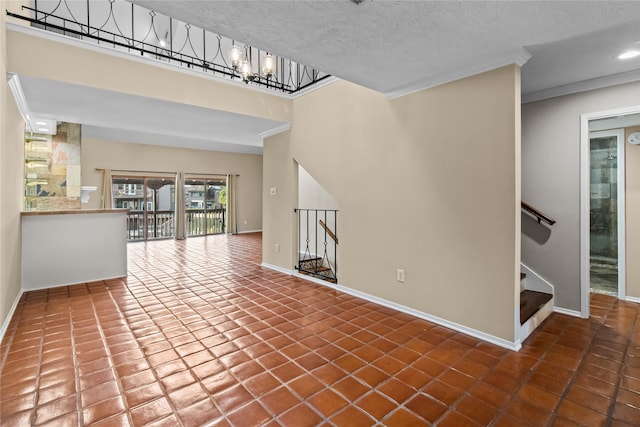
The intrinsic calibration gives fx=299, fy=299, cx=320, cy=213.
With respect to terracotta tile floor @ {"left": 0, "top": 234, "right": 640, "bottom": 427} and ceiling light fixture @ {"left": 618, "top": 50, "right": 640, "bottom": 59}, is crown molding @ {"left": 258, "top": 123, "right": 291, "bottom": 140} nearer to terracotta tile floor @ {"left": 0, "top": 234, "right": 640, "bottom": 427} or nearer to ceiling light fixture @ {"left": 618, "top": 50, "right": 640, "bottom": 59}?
terracotta tile floor @ {"left": 0, "top": 234, "right": 640, "bottom": 427}

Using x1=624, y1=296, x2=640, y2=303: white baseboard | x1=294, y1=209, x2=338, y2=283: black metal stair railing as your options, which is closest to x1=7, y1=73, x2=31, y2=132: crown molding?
x1=294, y1=209, x2=338, y2=283: black metal stair railing

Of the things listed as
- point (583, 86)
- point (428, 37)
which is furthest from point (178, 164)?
point (583, 86)

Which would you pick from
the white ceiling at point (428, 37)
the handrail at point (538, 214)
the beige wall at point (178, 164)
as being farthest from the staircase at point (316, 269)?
the beige wall at point (178, 164)

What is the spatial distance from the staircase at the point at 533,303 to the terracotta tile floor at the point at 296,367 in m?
0.12

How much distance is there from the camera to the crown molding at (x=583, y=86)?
108 inches

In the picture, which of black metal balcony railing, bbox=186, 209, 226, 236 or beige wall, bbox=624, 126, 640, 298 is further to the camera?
black metal balcony railing, bbox=186, 209, 226, 236

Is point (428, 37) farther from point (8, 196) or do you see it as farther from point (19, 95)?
point (19, 95)

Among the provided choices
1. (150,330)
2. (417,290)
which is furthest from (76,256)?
(417,290)

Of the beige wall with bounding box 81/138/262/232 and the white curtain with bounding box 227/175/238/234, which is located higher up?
the beige wall with bounding box 81/138/262/232

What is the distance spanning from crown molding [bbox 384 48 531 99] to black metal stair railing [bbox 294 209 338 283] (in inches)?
82.3

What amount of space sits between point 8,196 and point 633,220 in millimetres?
6722

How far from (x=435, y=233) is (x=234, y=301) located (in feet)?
7.70

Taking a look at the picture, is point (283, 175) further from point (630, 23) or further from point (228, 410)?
point (630, 23)

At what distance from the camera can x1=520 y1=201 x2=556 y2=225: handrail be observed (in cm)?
316
